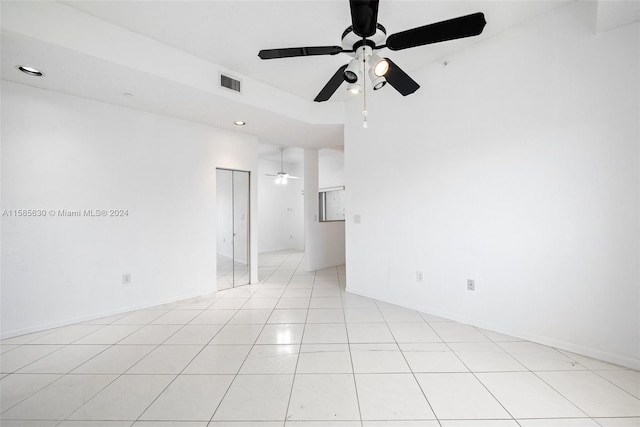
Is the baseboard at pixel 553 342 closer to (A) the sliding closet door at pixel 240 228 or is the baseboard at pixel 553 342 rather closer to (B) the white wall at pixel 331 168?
(A) the sliding closet door at pixel 240 228

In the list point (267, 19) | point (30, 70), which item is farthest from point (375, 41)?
point (30, 70)

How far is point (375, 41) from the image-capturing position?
6.64 ft

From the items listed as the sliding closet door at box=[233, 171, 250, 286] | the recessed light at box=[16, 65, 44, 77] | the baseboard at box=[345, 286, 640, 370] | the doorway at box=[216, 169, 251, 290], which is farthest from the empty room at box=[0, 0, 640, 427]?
the sliding closet door at box=[233, 171, 250, 286]

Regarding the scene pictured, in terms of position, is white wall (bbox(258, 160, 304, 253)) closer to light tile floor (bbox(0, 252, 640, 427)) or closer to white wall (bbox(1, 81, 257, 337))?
white wall (bbox(1, 81, 257, 337))

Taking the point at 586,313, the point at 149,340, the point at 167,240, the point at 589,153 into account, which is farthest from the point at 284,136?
the point at 586,313

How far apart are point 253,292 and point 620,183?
447cm

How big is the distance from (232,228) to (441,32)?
158 inches

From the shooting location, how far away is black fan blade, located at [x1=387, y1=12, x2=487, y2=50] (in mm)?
1632

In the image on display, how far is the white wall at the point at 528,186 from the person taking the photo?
79.8 inches

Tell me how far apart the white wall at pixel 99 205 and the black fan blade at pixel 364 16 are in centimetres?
317

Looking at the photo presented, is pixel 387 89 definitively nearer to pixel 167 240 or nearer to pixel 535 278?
pixel 535 278

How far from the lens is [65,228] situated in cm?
296

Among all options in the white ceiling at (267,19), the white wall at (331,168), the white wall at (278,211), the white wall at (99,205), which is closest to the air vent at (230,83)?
the white ceiling at (267,19)

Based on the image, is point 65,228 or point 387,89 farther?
point 387,89
